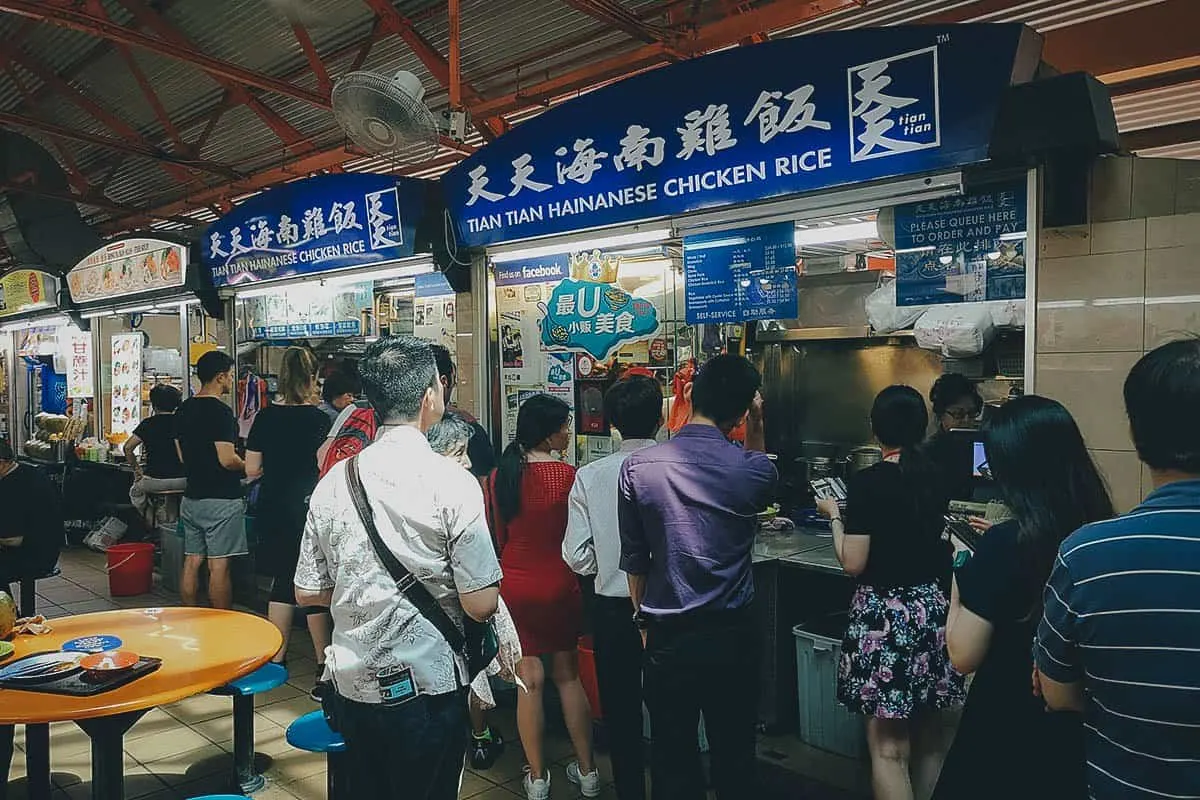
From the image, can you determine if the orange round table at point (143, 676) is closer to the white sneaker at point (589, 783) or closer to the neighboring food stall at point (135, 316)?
the white sneaker at point (589, 783)

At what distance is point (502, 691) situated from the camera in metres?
4.69

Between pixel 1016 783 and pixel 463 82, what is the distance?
6.82 m

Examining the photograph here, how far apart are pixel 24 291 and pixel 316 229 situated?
653 cm

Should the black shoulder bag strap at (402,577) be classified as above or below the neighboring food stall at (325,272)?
below

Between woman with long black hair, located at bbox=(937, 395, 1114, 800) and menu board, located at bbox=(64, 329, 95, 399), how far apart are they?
35.4 feet

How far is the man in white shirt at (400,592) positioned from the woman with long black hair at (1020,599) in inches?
50.8

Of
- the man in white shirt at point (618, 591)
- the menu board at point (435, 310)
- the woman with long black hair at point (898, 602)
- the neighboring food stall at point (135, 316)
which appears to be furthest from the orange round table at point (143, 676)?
the neighboring food stall at point (135, 316)

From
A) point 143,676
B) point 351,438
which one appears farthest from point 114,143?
point 143,676

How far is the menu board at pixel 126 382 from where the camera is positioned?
945cm

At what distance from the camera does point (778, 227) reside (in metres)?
4.13

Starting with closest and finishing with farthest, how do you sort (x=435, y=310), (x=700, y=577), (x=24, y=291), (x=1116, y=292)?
(x=700, y=577)
(x=1116, y=292)
(x=435, y=310)
(x=24, y=291)

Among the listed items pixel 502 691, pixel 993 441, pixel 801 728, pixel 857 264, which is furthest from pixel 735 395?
pixel 857 264

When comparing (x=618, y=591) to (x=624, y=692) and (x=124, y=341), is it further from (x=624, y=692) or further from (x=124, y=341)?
(x=124, y=341)

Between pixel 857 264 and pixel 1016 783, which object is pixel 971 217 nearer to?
pixel 1016 783
